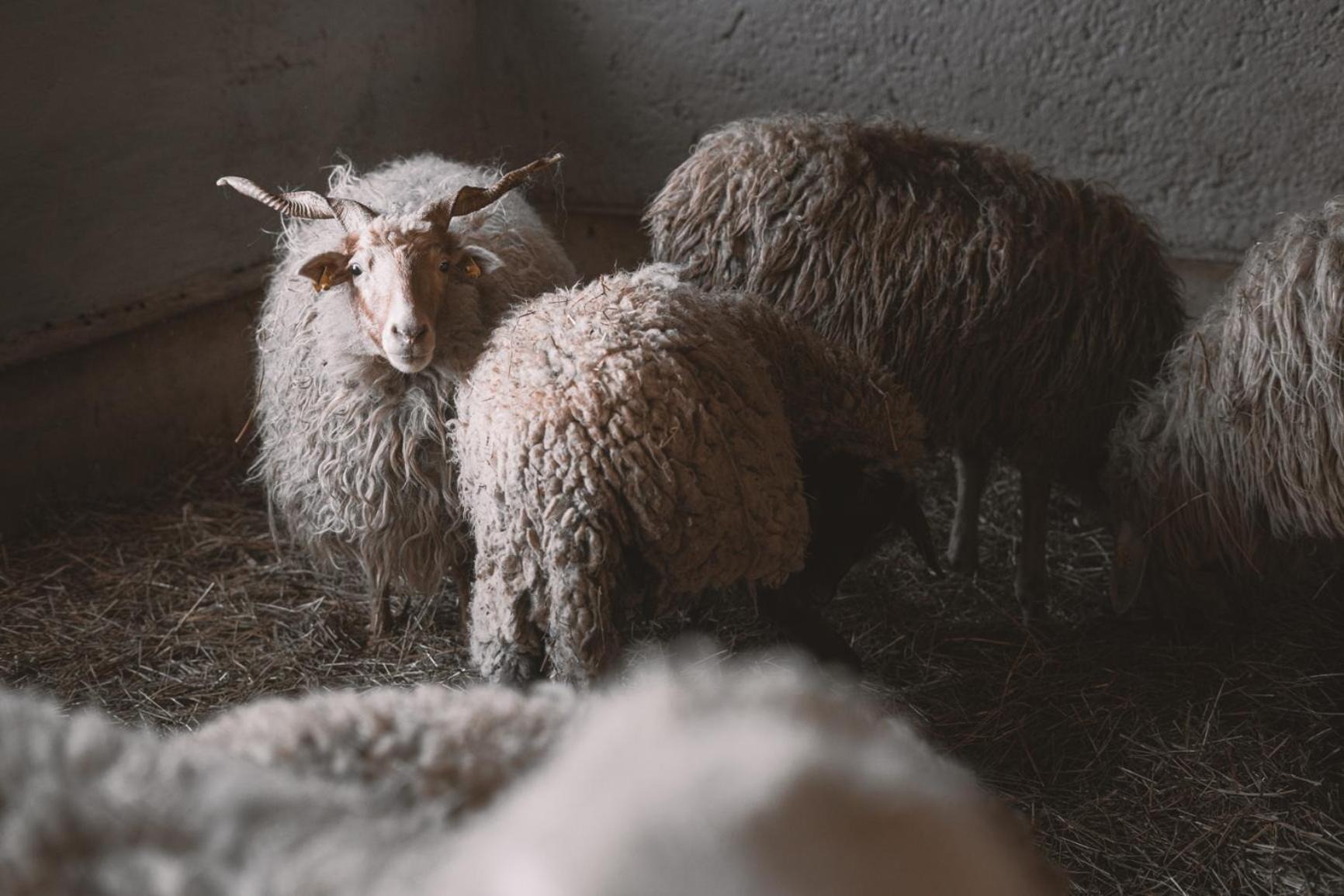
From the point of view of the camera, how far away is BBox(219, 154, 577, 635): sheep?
278cm

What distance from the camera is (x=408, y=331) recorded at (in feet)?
8.68

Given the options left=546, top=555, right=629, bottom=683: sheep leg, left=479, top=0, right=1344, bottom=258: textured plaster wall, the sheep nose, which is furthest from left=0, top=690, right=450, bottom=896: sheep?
left=479, top=0, right=1344, bottom=258: textured plaster wall

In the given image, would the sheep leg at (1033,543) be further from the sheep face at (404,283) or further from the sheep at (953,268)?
the sheep face at (404,283)

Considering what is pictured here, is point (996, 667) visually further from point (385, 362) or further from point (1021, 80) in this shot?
point (1021, 80)

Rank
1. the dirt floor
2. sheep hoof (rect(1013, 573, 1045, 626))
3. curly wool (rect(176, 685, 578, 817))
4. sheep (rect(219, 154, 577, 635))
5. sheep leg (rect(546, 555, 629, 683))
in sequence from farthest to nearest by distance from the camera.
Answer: sheep hoof (rect(1013, 573, 1045, 626)) → sheep (rect(219, 154, 577, 635)) → the dirt floor → sheep leg (rect(546, 555, 629, 683)) → curly wool (rect(176, 685, 578, 817))

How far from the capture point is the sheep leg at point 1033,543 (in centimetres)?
353

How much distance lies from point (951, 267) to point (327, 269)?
177cm

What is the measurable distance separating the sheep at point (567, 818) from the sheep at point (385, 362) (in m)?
1.73

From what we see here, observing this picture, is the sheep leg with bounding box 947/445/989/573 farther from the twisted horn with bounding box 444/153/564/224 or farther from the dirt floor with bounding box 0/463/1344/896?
the twisted horn with bounding box 444/153/564/224

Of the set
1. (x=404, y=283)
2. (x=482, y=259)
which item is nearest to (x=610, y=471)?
(x=404, y=283)

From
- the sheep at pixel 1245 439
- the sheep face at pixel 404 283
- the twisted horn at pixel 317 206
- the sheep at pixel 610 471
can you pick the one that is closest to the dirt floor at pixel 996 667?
the sheep at pixel 1245 439

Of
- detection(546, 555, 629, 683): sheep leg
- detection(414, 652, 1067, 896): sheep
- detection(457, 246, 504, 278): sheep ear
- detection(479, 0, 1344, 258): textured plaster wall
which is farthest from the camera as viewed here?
detection(479, 0, 1344, 258): textured plaster wall

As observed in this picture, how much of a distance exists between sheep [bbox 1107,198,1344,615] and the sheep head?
1.95 m

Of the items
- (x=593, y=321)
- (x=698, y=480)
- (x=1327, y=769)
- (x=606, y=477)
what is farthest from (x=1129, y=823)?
(x=593, y=321)
